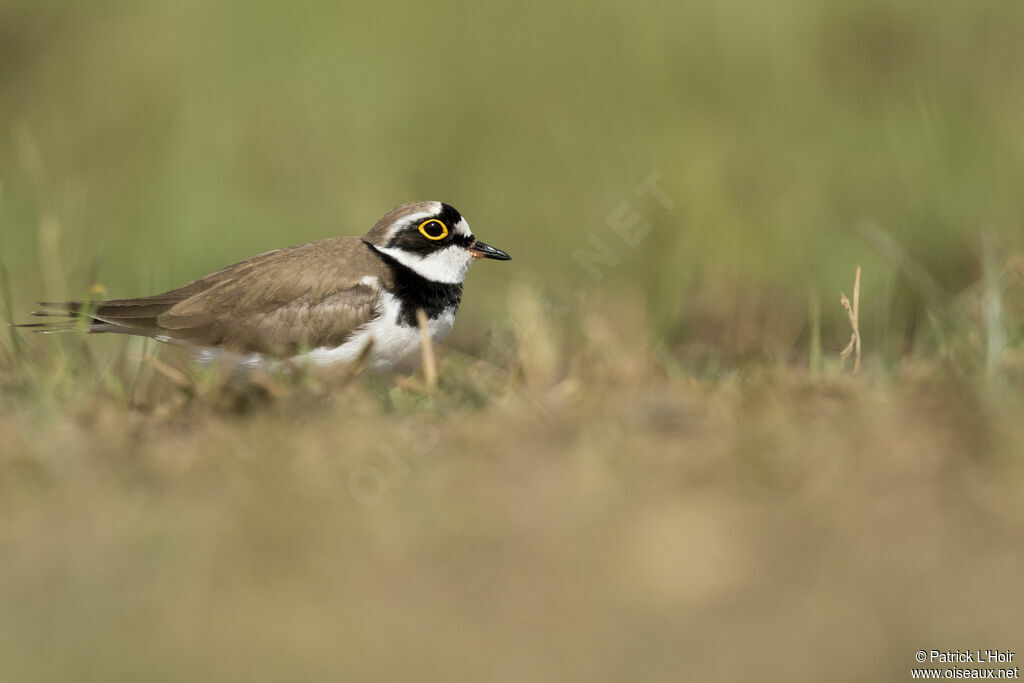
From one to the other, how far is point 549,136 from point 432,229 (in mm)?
5020

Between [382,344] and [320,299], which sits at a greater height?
[320,299]

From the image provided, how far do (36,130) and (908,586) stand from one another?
9.84 meters

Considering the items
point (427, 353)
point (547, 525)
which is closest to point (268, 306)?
point (427, 353)

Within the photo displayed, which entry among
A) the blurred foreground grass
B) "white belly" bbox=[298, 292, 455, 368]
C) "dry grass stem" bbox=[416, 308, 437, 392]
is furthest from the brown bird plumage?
the blurred foreground grass

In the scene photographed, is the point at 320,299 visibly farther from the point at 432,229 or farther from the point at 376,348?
the point at 432,229

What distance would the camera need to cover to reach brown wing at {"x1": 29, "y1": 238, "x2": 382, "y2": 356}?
5406mm

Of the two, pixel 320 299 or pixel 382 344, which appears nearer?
pixel 382 344

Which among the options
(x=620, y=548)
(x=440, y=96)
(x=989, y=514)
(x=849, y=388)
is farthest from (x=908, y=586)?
(x=440, y=96)

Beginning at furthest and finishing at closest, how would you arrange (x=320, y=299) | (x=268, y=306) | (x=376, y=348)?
(x=268, y=306) → (x=320, y=299) → (x=376, y=348)

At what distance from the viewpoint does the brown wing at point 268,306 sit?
17.7ft

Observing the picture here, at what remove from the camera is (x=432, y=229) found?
579cm

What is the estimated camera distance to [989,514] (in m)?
3.14

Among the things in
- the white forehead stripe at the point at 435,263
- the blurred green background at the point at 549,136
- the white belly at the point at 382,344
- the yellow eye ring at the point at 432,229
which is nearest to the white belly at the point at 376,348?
the white belly at the point at 382,344

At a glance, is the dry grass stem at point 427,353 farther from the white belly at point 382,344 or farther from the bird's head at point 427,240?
the bird's head at point 427,240
